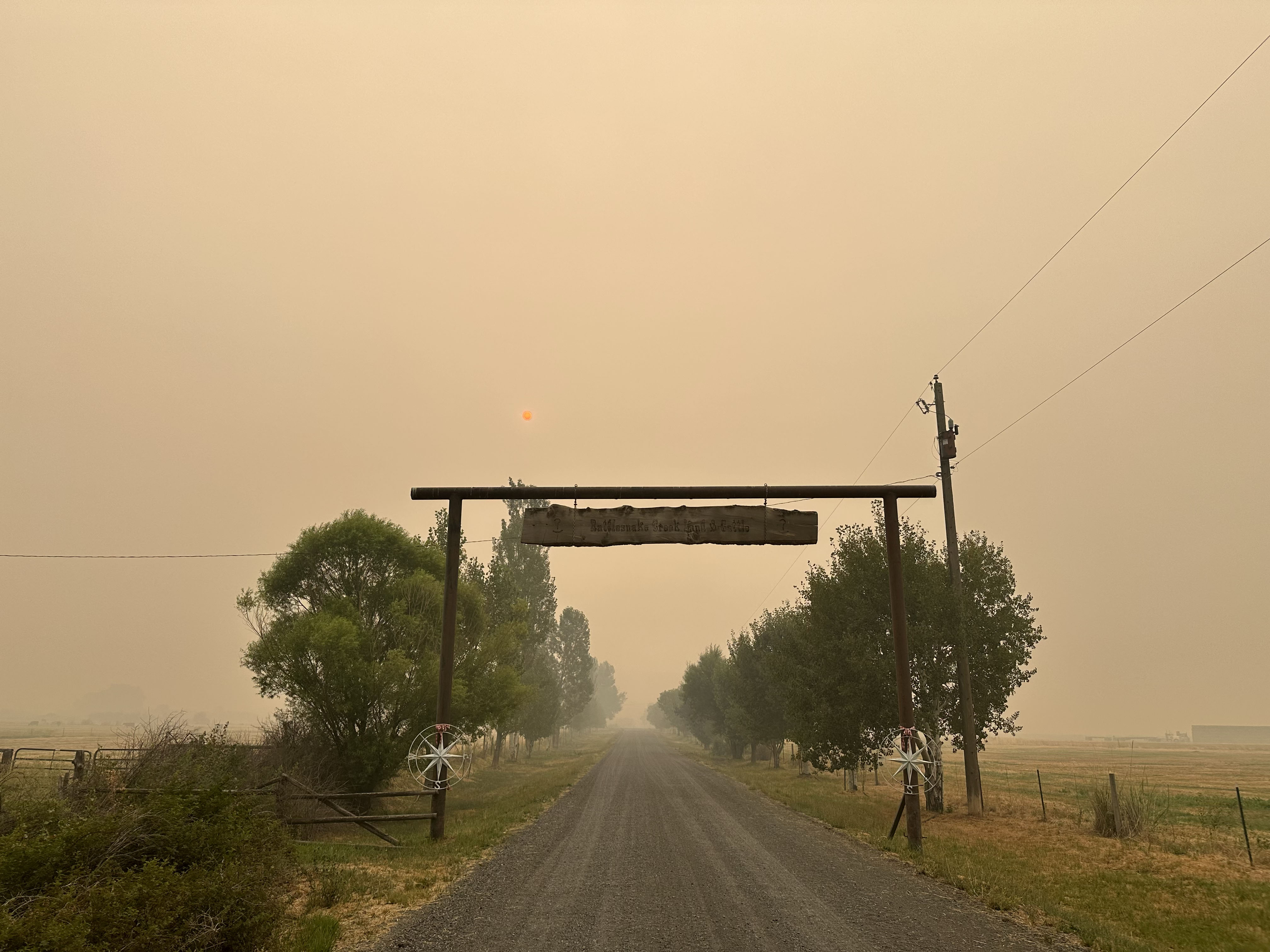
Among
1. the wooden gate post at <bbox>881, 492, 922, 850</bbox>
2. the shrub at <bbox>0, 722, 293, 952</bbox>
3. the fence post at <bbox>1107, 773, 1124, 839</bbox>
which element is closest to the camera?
the shrub at <bbox>0, 722, 293, 952</bbox>

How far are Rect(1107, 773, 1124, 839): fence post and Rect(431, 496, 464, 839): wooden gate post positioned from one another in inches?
709

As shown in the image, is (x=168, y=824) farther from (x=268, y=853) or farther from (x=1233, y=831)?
(x=1233, y=831)

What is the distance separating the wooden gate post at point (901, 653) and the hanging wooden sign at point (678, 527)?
1.89 m

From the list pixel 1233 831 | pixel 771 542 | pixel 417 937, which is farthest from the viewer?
pixel 1233 831

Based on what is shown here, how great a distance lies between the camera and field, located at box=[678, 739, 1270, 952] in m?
9.80

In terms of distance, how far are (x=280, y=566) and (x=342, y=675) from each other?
5.25 metres

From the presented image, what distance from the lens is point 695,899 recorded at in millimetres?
10391

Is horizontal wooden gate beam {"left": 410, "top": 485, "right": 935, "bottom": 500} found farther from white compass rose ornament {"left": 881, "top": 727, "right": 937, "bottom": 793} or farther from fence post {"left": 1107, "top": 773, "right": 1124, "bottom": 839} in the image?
fence post {"left": 1107, "top": 773, "right": 1124, "bottom": 839}

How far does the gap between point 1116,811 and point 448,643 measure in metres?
19.0

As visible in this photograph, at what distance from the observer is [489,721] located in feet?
84.6

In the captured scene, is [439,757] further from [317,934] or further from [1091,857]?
[1091,857]

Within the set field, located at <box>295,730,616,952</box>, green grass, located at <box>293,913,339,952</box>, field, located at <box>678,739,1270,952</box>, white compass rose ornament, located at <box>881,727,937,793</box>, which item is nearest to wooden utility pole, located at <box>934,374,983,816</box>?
field, located at <box>678,739,1270,952</box>

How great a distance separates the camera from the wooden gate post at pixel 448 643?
632 inches

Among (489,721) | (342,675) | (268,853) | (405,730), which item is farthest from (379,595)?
(268,853)
